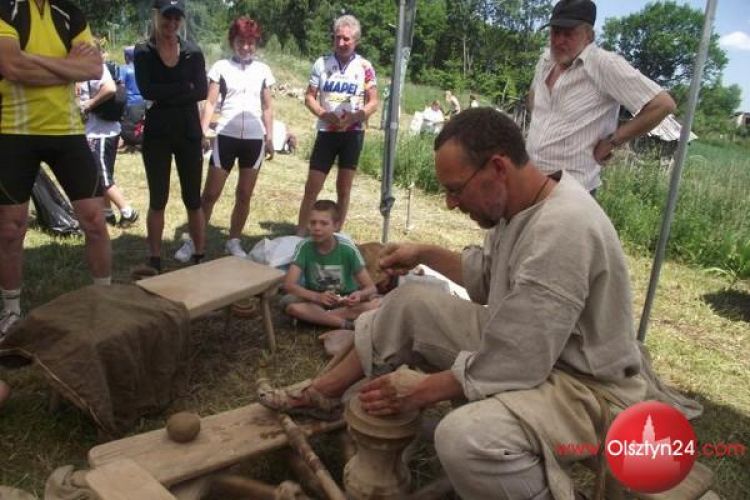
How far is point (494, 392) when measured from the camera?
179 centimetres

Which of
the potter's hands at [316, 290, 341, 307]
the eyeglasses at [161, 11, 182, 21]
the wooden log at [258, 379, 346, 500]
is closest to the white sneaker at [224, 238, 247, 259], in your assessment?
the potter's hands at [316, 290, 341, 307]

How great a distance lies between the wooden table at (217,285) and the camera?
3.01 m

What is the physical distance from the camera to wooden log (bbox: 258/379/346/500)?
205cm

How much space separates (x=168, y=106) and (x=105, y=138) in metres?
1.69

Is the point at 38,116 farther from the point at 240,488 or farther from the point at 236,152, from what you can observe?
the point at 240,488

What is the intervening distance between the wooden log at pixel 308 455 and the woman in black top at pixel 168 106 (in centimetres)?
222

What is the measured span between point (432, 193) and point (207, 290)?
19.3ft

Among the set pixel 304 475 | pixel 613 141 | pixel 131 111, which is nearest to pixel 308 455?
pixel 304 475

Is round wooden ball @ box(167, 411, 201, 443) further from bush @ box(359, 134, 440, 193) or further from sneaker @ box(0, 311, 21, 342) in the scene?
bush @ box(359, 134, 440, 193)

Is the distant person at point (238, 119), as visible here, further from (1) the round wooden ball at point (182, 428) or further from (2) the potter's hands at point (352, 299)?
(1) the round wooden ball at point (182, 428)

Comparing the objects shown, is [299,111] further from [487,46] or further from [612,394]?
[487,46]

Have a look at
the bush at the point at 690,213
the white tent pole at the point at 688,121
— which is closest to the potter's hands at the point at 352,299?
the white tent pole at the point at 688,121

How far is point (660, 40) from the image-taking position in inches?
2717

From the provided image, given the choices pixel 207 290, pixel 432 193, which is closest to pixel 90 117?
pixel 207 290
